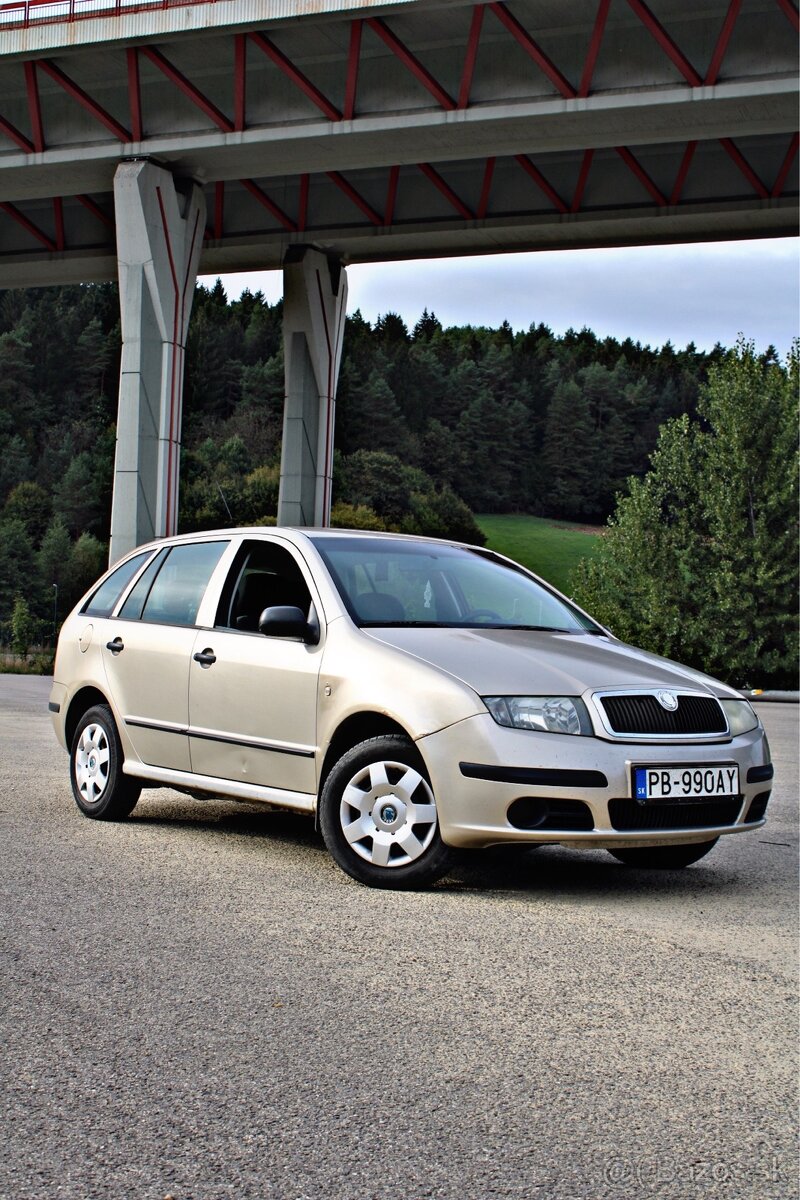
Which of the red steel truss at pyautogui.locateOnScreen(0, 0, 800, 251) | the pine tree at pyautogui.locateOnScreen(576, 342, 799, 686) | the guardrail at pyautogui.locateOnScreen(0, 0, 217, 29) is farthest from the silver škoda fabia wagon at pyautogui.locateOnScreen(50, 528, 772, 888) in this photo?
the pine tree at pyautogui.locateOnScreen(576, 342, 799, 686)

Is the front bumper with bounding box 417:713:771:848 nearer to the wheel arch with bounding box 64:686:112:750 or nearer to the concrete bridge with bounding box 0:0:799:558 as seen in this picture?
the wheel arch with bounding box 64:686:112:750

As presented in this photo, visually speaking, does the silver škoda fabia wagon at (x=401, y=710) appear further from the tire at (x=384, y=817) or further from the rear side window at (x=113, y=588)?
the rear side window at (x=113, y=588)

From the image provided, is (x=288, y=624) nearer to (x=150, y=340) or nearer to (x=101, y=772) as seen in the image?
(x=101, y=772)

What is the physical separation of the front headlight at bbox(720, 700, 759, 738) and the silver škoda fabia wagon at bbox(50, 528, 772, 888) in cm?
1

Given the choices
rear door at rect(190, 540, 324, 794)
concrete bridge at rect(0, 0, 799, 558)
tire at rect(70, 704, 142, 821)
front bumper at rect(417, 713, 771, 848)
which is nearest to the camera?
front bumper at rect(417, 713, 771, 848)

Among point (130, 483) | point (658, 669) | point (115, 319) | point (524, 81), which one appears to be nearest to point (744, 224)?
point (524, 81)

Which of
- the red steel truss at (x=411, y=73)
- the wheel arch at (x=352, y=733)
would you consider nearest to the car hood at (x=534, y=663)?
the wheel arch at (x=352, y=733)

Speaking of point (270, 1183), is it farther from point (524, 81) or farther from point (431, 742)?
point (524, 81)

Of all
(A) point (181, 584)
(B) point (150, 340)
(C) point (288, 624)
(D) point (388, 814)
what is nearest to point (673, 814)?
(D) point (388, 814)

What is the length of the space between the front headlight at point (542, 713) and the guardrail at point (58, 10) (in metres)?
20.3

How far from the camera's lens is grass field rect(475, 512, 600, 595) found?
99.7 meters

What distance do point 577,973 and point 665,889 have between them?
70.2 inches

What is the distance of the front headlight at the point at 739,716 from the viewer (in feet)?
20.5

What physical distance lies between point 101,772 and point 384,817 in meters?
2.53
